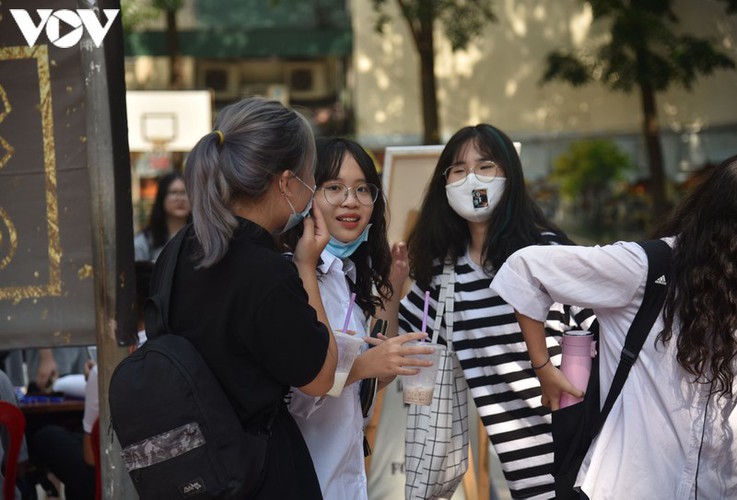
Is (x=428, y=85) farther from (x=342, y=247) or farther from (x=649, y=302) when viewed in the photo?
(x=649, y=302)

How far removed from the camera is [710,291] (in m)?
2.59

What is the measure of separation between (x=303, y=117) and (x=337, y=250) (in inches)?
29.7

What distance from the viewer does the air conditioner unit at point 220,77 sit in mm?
18938

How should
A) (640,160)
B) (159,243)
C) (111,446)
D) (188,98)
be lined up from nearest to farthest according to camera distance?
1. (111,446)
2. (159,243)
3. (188,98)
4. (640,160)

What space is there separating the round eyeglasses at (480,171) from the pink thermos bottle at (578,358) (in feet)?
3.16

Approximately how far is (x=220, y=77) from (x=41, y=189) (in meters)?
16.3

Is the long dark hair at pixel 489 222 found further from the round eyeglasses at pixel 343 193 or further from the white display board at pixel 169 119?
the white display board at pixel 169 119

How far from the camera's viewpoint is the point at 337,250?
321 centimetres

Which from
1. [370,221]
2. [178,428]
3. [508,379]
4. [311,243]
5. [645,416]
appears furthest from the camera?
[508,379]

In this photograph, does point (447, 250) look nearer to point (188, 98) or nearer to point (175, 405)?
point (175, 405)

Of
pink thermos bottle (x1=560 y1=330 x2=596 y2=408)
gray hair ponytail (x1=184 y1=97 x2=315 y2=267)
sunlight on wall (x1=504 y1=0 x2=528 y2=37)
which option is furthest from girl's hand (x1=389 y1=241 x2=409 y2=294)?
sunlight on wall (x1=504 y1=0 x2=528 y2=37)

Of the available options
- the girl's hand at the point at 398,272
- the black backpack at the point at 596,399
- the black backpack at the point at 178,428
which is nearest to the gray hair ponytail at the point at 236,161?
the black backpack at the point at 178,428

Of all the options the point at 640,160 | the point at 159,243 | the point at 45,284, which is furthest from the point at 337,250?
the point at 640,160

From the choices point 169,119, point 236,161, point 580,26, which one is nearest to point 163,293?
point 236,161
